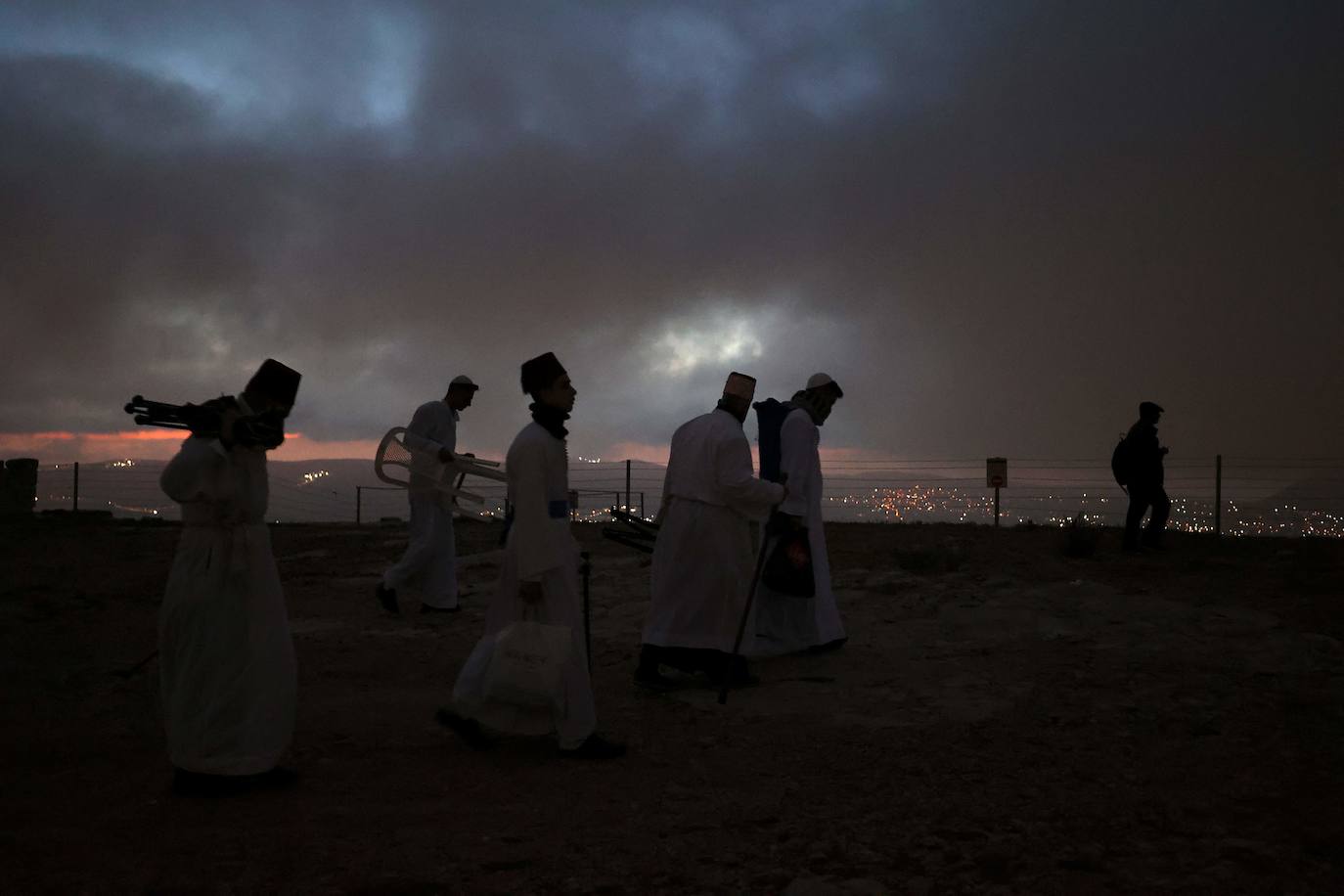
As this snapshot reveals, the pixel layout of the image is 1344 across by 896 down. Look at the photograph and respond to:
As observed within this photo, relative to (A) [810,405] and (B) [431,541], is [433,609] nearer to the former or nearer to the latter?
(B) [431,541]

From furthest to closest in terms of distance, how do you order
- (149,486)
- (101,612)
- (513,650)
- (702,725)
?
(149,486), (101,612), (702,725), (513,650)

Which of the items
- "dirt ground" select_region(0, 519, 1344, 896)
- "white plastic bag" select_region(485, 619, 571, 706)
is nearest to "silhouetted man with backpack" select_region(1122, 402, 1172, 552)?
"dirt ground" select_region(0, 519, 1344, 896)

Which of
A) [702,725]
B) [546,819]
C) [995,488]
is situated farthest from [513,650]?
[995,488]

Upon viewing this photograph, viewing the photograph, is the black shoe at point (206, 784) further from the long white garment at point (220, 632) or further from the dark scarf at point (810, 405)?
the dark scarf at point (810, 405)

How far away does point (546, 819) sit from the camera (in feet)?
13.9

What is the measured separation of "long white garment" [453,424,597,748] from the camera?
5.09 m

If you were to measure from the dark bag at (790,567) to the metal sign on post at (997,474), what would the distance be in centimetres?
1397

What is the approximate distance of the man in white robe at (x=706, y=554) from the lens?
21.5 ft

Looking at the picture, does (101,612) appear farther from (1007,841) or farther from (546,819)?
(1007,841)

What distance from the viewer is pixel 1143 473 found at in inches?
515

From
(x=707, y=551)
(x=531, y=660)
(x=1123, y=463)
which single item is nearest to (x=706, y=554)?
(x=707, y=551)

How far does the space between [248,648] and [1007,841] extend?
3.11 meters

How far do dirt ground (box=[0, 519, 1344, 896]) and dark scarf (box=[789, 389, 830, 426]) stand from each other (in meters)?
1.69

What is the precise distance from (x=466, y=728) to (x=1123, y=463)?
10.2 metres
